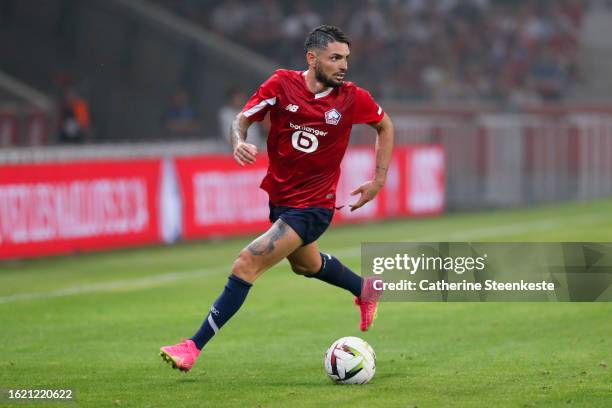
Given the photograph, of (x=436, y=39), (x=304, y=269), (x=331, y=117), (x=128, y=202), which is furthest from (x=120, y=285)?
(x=436, y=39)

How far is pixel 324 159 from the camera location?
9.02 metres

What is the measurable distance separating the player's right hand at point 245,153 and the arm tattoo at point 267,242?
1.91 feet

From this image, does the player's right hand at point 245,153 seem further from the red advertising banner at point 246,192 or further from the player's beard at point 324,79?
the red advertising banner at point 246,192

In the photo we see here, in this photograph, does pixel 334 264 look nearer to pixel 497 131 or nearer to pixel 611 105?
pixel 497 131

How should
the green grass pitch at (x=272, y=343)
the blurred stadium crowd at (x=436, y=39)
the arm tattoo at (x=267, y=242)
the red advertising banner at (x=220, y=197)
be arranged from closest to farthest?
the green grass pitch at (x=272, y=343) → the arm tattoo at (x=267, y=242) → the red advertising banner at (x=220, y=197) → the blurred stadium crowd at (x=436, y=39)

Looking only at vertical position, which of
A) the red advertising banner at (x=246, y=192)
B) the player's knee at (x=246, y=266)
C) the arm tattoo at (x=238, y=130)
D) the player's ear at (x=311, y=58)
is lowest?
the player's knee at (x=246, y=266)

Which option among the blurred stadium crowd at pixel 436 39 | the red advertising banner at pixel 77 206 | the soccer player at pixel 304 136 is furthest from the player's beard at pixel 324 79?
the blurred stadium crowd at pixel 436 39

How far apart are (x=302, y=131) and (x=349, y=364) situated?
1.68m

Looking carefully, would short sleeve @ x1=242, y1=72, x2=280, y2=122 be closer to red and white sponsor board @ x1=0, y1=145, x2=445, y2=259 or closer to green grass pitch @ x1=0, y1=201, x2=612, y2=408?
green grass pitch @ x1=0, y1=201, x2=612, y2=408

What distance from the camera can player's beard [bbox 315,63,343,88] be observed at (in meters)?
8.93

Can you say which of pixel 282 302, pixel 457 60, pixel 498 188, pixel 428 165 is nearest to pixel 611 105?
pixel 457 60

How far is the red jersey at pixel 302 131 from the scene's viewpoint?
8930 mm

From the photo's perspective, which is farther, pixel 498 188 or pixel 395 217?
pixel 498 188

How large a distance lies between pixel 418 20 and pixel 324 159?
25622 mm
